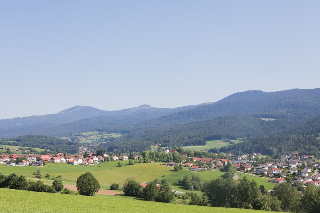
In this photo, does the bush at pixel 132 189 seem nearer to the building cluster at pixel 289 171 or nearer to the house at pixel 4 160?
the building cluster at pixel 289 171

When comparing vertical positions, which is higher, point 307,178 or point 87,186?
point 87,186

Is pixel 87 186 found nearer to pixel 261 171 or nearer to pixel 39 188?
pixel 39 188

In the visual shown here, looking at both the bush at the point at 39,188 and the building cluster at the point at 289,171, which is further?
the building cluster at the point at 289,171

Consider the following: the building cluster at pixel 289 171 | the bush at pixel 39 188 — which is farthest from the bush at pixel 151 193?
the building cluster at pixel 289 171

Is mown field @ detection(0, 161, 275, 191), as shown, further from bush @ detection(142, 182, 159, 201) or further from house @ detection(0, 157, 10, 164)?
bush @ detection(142, 182, 159, 201)

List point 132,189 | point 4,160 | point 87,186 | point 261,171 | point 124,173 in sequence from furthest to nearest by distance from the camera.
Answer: point 4,160, point 261,171, point 124,173, point 132,189, point 87,186

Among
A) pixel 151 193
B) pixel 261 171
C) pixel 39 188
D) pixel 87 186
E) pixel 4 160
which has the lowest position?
pixel 261 171

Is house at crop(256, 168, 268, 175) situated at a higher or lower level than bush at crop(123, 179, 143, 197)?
lower

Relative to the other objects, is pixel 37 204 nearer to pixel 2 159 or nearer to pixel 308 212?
pixel 308 212

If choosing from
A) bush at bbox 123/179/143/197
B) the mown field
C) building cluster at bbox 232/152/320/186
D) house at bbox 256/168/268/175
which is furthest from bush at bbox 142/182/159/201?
house at bbox 256/168/268/175

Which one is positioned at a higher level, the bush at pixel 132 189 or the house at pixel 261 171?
the bush at pixel 132 189

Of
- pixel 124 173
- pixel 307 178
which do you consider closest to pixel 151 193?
pixel 124 173

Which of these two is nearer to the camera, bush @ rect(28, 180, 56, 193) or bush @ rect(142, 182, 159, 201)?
bush @ rect(28, 180, 56, 193)

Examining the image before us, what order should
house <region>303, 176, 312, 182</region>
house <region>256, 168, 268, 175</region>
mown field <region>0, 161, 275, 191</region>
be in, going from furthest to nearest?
house <region>256, 168, 268, 175</region>, house <region>303, 176, 312, 182</region>, mown field <region>0, 161, 275, 191</region>
